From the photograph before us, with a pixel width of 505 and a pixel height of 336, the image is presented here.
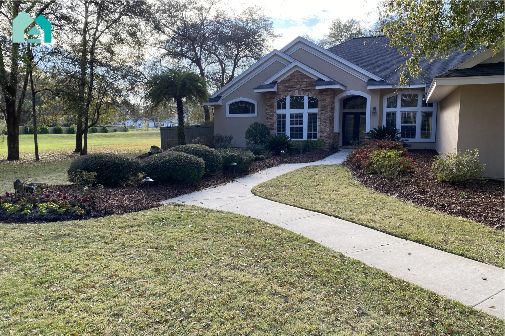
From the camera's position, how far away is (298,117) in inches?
840

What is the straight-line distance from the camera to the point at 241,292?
166 inches

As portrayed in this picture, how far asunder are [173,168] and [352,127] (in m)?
14.0

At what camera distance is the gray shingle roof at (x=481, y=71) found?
10135mm

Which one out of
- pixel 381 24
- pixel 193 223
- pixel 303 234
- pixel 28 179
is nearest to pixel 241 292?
pixel 303 234

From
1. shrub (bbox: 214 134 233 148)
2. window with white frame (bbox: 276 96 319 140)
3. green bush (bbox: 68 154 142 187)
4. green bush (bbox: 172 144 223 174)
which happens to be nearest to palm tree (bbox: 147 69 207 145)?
shrub (bbox: 214 134 233 148)

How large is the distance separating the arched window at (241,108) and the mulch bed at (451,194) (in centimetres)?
1259

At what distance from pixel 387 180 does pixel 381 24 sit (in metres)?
5.24

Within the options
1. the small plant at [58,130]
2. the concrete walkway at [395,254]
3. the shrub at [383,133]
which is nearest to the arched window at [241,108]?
the shrub at [383,133]

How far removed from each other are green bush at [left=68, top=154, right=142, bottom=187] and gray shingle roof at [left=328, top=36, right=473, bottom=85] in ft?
39.7

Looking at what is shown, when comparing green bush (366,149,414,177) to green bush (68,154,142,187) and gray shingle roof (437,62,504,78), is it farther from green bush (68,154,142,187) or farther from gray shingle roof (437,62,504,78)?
green bush (68,154,142,187)

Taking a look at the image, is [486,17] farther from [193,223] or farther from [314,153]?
[314,153]

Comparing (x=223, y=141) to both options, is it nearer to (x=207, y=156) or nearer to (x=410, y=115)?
(x=410, y=115)

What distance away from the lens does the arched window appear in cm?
2331

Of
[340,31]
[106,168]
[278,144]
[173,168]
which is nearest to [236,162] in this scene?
[173,168]
